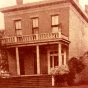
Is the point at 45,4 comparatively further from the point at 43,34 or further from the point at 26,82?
the point at 26,82

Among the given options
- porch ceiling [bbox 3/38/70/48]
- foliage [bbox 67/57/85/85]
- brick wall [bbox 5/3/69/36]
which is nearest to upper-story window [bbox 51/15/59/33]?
brick wall [bbox 5/3/69/36]

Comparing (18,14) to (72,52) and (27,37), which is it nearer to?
(27,37)

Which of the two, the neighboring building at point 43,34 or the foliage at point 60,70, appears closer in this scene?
the foliage at point 60,70

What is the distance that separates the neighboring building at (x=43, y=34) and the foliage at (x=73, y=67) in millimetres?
285

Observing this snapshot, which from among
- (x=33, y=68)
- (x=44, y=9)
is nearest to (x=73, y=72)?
(x=33, y=68)

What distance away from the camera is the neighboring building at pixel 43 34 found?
327 inches

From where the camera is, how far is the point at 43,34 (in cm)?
866

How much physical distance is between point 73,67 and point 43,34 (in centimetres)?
176

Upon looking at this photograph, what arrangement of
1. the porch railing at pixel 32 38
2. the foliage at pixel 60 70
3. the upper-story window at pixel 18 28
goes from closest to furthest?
1. the foliage at pixel 60 70
2. the porch railing at pixel 32 38
3. the upper-story window at pixel 18 28

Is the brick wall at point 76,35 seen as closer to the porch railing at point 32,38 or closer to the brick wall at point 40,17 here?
the brick wall at point 40,17

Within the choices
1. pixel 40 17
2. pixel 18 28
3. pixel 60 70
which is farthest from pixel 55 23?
pixel 60 70

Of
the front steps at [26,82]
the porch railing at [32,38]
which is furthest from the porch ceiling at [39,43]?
the front steps at [26,82]

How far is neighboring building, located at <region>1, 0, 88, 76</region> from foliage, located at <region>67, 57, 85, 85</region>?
285 mm

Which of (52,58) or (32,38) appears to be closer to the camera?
(32,38)
